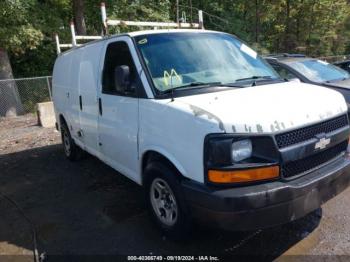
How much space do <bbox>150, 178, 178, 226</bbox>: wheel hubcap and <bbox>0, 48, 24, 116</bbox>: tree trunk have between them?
12.8m

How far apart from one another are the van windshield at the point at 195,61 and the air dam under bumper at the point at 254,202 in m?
1.16

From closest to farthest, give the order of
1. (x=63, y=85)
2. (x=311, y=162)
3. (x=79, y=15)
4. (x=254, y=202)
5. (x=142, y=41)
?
(x=254, y=202) → (x=311, y=162) → (x=142, y=41) → (x=63, y=85) → (x=79, y=15)

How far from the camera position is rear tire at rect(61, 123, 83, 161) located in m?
7.00

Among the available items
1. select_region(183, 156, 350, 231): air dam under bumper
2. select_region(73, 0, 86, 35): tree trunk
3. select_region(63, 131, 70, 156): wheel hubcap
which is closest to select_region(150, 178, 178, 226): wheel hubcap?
select_region(183, 156, 350, 231): air dam under bumper

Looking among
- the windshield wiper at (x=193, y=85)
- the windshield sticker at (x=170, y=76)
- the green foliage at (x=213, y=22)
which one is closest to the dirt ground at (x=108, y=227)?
the windshield wiper at (x=193, y=85)

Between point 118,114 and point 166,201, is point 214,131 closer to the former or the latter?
point 166,201

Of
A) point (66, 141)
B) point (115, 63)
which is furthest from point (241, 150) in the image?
point (66, 141)

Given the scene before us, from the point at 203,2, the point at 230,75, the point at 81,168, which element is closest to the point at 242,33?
the point at 203,2

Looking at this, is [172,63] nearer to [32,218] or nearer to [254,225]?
[254,225]

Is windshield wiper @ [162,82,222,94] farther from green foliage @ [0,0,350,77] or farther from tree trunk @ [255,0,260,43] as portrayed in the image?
tree trunk @ [255,0,260,43]

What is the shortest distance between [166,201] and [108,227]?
3.05 ft

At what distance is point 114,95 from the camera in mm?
4461

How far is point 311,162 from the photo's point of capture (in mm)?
3375

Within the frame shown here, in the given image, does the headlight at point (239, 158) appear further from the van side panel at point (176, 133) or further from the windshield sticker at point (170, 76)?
the windshield sticker at point (170, 76)
